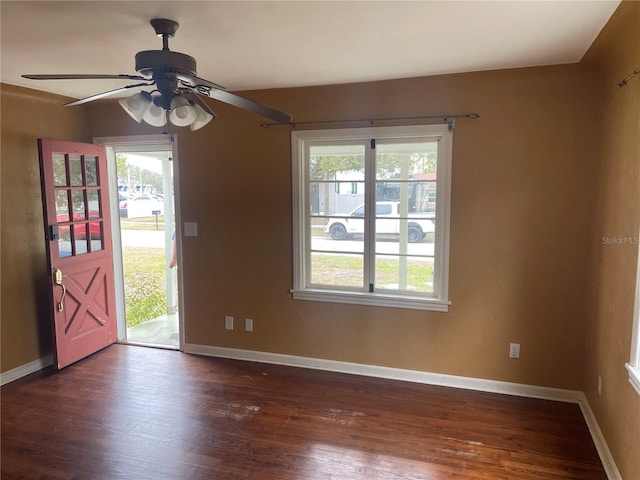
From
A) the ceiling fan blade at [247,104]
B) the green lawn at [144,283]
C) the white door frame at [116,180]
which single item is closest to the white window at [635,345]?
the ceiling fan blade at [247,104]

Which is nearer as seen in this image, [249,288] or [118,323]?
Answer: [249,288]

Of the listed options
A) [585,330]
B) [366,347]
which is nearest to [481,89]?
[585,330]

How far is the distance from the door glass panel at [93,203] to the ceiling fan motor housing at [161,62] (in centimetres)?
236

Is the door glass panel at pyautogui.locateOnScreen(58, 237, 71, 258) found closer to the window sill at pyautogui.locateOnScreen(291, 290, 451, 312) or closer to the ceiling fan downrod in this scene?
the window sill at pyautogui.locateOnScreen(291, 290, 451, 312)

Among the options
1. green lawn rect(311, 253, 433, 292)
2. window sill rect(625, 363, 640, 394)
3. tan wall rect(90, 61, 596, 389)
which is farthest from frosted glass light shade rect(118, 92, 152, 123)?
window sill rect(625, 363, 640, 394)

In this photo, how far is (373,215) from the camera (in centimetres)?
324

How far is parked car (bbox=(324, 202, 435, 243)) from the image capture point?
3162mm

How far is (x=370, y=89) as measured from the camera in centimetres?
310

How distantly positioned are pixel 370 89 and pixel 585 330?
7.76ft

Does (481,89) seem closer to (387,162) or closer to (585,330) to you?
(387,162)

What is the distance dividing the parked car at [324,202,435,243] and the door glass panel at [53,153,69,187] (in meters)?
2.33

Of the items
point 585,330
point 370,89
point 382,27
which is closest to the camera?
point 382,27

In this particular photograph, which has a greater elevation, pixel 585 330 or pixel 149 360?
pixel 585 330

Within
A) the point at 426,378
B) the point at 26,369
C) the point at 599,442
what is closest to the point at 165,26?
the point at 426,378
